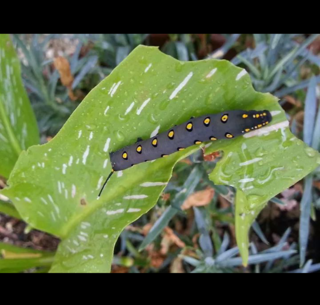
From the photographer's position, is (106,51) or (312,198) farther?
(106,51)

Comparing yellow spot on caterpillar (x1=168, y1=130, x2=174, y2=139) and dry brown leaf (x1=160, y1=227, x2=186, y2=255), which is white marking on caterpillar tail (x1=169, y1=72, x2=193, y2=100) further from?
dry brown leaf (x1=160, y1=227, x2=186, y2=255)

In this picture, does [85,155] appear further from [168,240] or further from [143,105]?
[168,240]

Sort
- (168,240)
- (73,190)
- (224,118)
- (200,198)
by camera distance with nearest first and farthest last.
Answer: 1. (224,118)
2. (73,190)
3. (200,198)
4. (168,240)

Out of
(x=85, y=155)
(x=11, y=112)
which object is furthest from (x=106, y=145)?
(x=11, y=112)

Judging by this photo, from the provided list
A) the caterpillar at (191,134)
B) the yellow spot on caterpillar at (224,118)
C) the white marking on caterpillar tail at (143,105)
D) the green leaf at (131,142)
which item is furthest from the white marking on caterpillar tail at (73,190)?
the yellow spot on caterpillar at (224,118)
